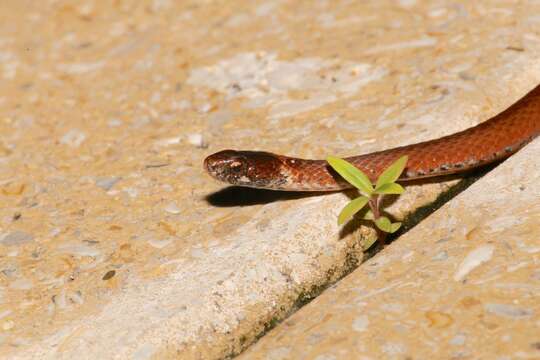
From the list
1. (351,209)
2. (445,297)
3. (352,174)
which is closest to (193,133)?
(352,174)

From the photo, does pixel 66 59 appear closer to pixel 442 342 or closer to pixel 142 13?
pixel 142 13

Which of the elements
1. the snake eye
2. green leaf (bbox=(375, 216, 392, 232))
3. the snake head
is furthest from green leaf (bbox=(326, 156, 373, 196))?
the snake eye

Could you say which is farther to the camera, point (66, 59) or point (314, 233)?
point (66, 59)

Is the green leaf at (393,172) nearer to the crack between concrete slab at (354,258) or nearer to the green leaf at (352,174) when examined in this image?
the green leaf at (352,174)

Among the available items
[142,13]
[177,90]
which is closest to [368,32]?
[177,90]

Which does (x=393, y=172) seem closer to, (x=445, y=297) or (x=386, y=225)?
(x=386, y=225)
